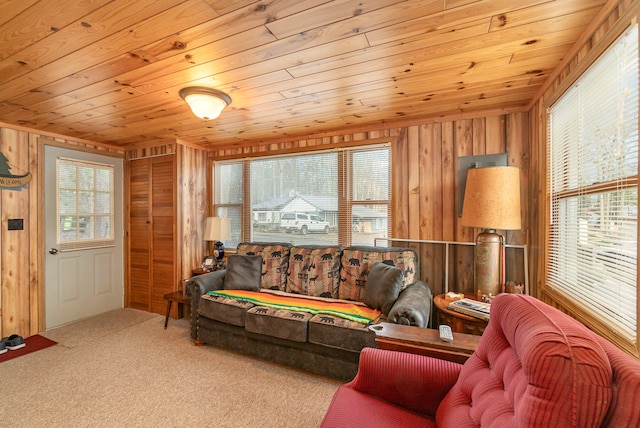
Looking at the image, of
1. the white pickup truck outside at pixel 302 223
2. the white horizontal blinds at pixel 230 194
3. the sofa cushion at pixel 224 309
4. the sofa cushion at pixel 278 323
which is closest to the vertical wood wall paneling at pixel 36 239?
the white horizontal blinds at pixel 230 194

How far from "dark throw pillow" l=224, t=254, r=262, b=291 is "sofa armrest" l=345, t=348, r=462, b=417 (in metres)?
2.03

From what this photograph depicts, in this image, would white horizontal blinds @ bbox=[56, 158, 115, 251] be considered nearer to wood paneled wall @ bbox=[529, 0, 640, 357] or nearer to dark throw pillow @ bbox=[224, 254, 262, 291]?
dark throw pillow @ bbox=[224, 254, 262, 291]

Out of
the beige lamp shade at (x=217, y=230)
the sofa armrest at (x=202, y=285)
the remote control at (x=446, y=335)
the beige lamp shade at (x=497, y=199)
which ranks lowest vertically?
the sofa armrest at (x=202, y=285)

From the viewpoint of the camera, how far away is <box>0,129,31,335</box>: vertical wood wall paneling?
3096 mm

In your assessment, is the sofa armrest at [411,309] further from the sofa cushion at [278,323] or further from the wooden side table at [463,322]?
the sofa cushion at [278,323]

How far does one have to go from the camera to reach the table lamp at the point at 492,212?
2172mm

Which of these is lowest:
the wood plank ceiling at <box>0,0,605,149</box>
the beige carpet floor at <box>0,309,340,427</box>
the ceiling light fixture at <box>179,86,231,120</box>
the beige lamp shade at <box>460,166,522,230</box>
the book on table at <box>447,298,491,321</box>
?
the beige carpet floor at <box>0,309,340,427</box>

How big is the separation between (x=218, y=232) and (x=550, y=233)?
353cm

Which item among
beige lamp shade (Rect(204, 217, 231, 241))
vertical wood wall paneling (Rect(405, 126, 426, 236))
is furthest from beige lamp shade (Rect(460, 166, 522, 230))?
beige lamp shade (Rect(204, 217, 231, 241))

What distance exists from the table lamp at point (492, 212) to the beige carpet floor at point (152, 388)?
1.57m

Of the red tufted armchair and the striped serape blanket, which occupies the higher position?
the red tufted armchair

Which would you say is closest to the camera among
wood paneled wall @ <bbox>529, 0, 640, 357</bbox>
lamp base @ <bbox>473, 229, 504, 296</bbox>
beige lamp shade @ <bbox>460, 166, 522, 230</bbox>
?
wood paneled wall @ <bbox>529, 0, 640, 357</bbox>

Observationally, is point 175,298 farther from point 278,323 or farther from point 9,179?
point 9,179

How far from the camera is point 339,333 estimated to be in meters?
2.22
